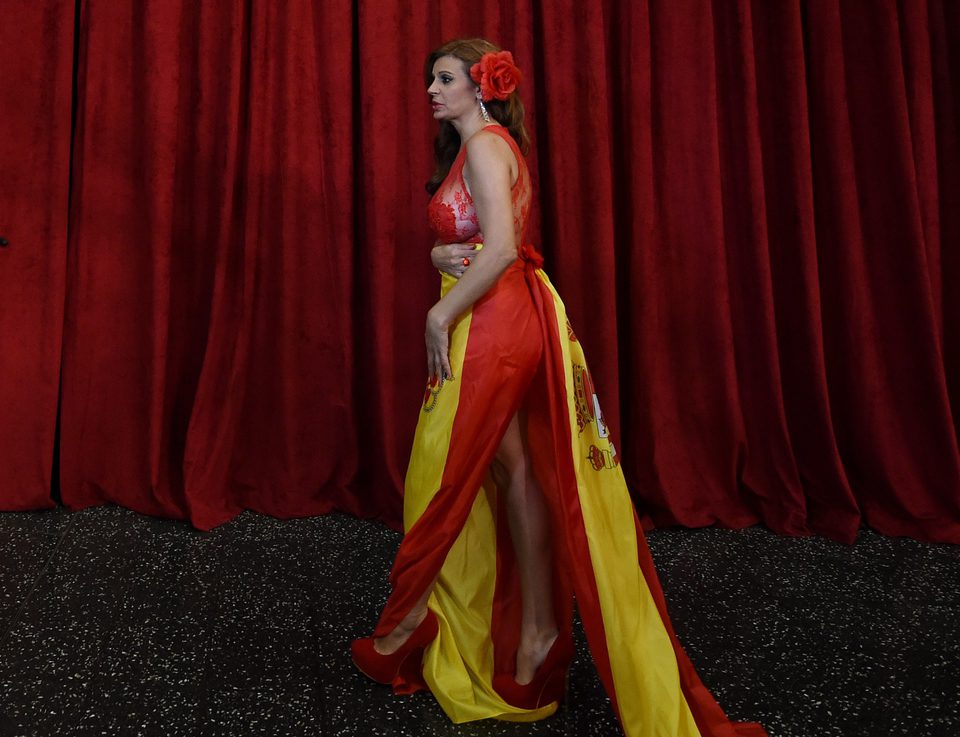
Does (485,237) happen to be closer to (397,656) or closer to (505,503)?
(505,503)

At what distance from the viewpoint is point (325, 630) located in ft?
5.58

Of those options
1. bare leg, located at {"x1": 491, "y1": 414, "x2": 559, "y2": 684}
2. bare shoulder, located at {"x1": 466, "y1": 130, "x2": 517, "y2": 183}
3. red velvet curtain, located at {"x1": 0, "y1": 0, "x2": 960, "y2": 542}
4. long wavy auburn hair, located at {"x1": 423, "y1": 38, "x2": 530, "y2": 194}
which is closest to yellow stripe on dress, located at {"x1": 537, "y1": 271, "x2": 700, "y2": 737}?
bare leg, located at {"x1": 491, "y1": 414, "x2": 559, "y2": 684}

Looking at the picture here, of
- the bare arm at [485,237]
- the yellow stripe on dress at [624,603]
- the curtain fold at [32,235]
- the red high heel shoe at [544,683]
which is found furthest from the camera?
the curtain fold at [32,235]

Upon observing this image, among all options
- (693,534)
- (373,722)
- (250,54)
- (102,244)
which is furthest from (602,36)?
(373,722)

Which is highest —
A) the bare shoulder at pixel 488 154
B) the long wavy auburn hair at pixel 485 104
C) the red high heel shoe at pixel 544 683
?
the long wavy auburn hair at pixel 485 104

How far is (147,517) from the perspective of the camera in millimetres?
2436

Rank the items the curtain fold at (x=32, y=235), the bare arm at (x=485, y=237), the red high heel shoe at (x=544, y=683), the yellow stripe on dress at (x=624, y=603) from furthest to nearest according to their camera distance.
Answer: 1. the curtain fold at (x=32, y=235)
2. the red high heel shoe at (x=544, y=683)
3. the bare arm at (x=485, y=237)
4. the yellow stripe on dress at (x=624, y=603)

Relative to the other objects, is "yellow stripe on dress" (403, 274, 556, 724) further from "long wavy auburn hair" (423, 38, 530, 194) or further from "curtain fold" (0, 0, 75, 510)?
"curtain fold" (0, 0, 75, 510)

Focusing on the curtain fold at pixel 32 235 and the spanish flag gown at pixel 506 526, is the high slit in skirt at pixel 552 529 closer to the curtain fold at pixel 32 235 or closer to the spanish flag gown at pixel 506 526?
the spanish flag gown at pixel 506 526

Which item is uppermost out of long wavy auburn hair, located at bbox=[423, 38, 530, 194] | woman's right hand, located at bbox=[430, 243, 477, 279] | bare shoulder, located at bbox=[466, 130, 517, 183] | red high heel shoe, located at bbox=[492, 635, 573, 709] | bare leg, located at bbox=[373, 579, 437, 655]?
long wavy auburn hair, located at bbox=[423, 38, 530, 194]

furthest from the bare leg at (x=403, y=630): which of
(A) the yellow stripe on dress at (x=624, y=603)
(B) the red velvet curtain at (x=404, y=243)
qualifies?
(B) the red velvet curtain at (x=404, y=243)

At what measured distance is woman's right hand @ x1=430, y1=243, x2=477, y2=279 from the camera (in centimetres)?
138

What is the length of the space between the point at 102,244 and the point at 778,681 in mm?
2423

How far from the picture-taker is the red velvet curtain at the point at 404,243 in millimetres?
2477
